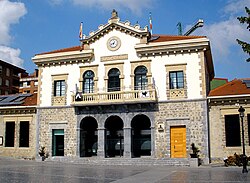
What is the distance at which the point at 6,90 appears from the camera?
7200 cm

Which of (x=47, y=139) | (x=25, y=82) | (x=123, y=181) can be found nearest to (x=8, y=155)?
(x=47, y=139)

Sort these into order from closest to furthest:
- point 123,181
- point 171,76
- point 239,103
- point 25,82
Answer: point 123,181
point 239,103
point 171,76
point 25,82

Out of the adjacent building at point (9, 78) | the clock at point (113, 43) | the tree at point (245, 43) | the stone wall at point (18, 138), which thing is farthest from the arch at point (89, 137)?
the adjacent building at point (9, 78)

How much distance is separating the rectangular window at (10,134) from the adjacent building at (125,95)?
3.27m

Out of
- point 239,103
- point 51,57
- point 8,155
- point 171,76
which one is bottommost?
point 8,155

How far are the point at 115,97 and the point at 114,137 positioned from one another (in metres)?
4.11

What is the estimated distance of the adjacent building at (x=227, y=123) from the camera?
24.0 metres

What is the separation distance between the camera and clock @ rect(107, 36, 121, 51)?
27.9m

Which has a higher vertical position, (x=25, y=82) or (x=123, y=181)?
(x=25, y=82)

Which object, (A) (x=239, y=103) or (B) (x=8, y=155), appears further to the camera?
(B) (x=8, y=155)

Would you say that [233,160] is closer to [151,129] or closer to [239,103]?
[239,103]

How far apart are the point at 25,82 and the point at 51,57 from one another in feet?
183

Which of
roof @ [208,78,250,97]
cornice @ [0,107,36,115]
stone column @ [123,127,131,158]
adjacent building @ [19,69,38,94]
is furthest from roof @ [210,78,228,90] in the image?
adjacent building @ [19,69,38,94]

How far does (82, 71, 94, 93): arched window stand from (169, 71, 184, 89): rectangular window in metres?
7.05
